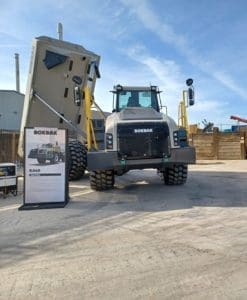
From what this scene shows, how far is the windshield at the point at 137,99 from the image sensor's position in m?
13.6

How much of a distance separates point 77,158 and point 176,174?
3.28 m

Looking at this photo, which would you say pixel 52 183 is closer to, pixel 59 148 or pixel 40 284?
pixel 59 148

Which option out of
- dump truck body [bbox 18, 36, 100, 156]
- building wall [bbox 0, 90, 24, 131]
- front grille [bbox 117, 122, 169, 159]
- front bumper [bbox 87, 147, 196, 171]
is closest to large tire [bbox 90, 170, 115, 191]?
front bumper [bbox 87, 147, 196, 171]

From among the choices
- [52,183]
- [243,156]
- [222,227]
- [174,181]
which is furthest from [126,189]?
[243,156]

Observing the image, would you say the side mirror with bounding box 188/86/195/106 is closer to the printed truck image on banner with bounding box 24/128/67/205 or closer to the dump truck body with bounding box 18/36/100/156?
the dump truck body with bounding box 18/36/100/156

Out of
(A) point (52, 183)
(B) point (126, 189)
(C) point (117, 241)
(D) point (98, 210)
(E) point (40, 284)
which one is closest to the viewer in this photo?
(E) point (40, 284)

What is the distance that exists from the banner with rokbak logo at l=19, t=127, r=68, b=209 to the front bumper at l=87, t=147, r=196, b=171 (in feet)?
3.08

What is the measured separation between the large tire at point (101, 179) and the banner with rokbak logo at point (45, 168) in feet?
5.78

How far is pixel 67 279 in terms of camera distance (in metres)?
5.38

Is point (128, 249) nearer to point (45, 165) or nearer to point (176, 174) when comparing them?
point (45, 165)

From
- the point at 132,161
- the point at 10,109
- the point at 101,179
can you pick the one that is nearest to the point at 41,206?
the point at 101,179

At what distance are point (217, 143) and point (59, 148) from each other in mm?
20587

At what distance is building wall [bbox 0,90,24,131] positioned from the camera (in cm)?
4512

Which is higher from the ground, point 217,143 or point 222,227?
point 217,143
